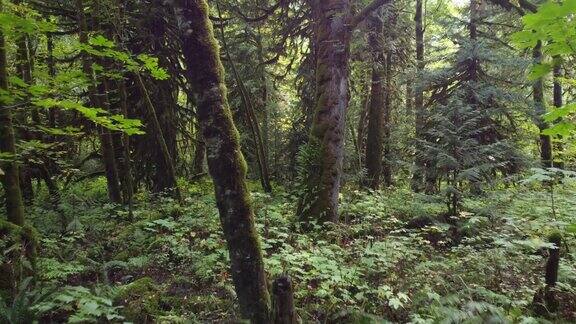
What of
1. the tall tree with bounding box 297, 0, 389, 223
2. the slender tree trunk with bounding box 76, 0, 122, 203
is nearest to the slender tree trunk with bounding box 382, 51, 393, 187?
the tall tree with bounding box 297, 0, 389, 223

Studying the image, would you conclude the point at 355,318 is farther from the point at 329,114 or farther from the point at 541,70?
the point at 329,114

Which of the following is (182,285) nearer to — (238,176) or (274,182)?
(238,176)

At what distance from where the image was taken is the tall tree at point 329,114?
28.5 feet

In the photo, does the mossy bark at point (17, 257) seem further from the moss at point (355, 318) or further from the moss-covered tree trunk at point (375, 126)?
the moss-covered tree trunk at point (375, 126)

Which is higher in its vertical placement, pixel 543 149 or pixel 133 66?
pixel 133 66

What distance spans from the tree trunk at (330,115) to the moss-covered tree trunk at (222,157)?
443 cm

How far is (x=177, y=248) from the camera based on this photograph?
6902 mm

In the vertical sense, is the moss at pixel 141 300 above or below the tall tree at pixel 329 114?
below

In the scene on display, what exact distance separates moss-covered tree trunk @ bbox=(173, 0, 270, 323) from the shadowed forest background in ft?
0.05

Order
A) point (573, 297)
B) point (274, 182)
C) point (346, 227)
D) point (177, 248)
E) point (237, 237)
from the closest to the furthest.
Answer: point (237, 237) < point (573, 297) < point (177, 248) < point (346, 227) < point (274, 182)

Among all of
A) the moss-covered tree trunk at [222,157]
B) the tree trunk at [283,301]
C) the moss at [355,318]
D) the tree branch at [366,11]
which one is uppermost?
the tree branch at [366,11]

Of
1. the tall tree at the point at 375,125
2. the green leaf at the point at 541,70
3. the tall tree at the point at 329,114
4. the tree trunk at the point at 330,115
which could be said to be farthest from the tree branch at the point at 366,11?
the tall tree at the point at 375,125

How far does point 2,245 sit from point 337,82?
651 centimetres

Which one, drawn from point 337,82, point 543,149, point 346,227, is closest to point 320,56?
point 337,82
